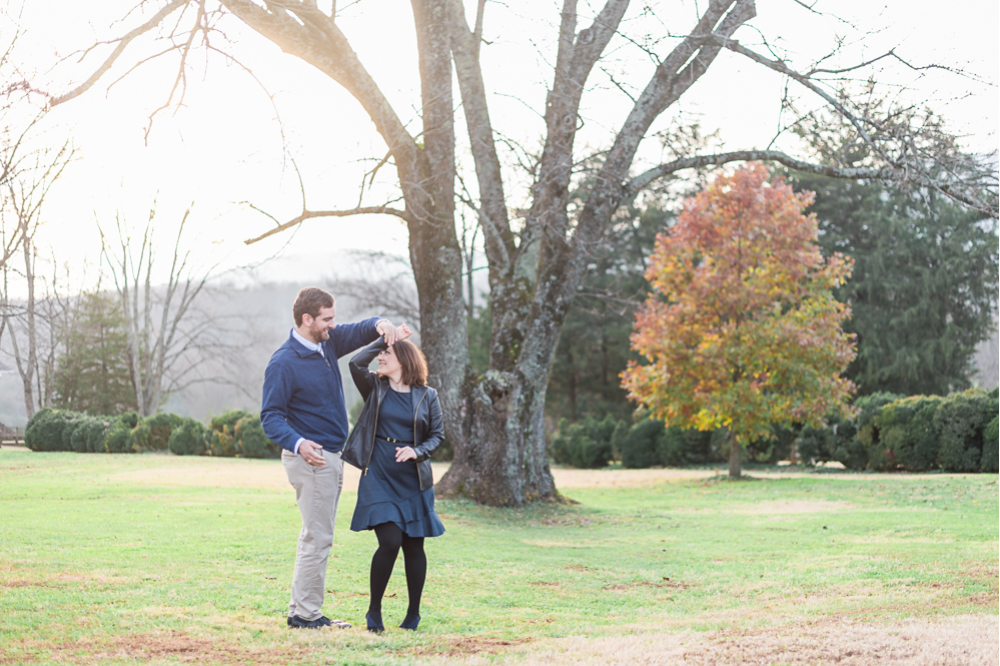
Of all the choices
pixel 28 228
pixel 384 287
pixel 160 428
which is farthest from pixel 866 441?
pixel 384 287

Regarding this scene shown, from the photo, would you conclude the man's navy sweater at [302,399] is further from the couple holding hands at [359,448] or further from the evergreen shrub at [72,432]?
the evergreen shrub at [72,432]

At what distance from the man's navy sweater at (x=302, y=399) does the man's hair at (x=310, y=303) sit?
157 millimetres

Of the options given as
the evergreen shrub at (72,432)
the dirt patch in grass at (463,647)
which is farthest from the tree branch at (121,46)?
the dirt patch in grass at (463,647)

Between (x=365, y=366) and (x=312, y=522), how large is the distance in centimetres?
92

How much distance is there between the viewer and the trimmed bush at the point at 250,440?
2116 centimetres

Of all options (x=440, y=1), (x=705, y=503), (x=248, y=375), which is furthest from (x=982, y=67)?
(x=248, y=375)

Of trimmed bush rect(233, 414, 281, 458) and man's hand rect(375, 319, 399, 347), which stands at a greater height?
man's hand rect(375, 319, 399, 347)

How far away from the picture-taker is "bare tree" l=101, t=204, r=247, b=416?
74.6 ft

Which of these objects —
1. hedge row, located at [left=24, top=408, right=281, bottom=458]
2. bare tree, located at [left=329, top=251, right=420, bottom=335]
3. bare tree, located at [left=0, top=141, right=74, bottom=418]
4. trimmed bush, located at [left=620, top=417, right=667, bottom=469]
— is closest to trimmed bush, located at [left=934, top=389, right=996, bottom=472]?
trimmed bush, located at [left=620, top=417, right=667, bottom=469]

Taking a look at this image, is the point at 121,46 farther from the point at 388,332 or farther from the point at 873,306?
the point at 873,306

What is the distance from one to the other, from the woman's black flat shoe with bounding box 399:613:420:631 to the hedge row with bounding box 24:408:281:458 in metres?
4.63

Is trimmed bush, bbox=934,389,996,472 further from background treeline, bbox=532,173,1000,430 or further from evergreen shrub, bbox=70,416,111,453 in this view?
evergreen shrub, bbox=70,416,111,453

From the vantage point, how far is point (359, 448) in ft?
15.5

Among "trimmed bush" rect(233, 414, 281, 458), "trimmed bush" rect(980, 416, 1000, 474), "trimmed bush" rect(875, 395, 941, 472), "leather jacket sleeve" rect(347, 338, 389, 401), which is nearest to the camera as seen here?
"leather jacket sleeve" rect(347, 338, 389, 401)
